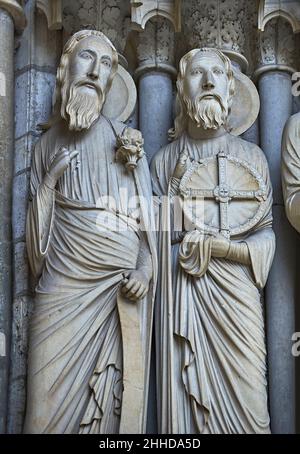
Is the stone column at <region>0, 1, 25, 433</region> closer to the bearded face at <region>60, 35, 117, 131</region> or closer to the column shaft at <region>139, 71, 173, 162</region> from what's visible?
the bearded face at <region>60, 35, 117, 131</region>

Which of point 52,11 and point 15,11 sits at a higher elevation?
point 52,11

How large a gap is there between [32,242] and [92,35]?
3.64 ft

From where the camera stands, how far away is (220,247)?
8586 millimetres

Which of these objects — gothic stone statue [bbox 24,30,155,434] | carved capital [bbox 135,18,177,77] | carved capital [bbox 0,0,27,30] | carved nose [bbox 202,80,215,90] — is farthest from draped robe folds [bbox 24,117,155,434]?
carved capital [bbox 0,0,27,30]

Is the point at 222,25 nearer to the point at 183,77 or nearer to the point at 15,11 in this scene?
the point at 183,77

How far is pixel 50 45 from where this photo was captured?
934 centimetres

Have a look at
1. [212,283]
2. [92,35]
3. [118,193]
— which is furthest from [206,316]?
[92,35]

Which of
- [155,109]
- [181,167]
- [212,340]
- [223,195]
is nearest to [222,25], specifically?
[155,109]

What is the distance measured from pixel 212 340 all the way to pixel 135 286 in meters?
0.47

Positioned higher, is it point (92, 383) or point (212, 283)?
point (212, 283)

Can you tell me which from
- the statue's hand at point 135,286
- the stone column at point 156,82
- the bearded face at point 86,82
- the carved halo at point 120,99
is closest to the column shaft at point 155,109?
the stone column at point 156,82

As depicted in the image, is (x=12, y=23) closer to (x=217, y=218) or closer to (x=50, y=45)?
(x=50, y=45)

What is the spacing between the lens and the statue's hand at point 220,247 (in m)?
8.58

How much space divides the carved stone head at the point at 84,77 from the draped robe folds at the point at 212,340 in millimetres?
573
